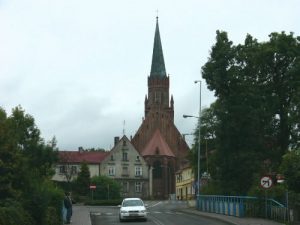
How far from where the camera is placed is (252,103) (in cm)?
4628

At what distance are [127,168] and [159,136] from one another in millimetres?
13008

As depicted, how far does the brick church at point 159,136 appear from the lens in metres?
122

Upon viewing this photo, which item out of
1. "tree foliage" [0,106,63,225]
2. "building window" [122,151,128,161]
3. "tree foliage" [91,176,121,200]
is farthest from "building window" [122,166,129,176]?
"tree foliage" [0,106,63,225]

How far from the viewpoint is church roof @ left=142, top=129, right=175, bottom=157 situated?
12319 cm

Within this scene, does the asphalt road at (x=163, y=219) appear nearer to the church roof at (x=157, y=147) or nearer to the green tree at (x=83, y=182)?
the green tree at (x=83, y=182)

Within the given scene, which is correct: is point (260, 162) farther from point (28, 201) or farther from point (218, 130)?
point (28, 201)

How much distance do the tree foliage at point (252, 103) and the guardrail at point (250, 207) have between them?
3.50m

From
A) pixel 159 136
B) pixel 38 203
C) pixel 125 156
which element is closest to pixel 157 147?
pixel 159 136

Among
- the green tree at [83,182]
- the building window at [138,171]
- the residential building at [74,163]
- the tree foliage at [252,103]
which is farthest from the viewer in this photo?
the building window at [138,171]

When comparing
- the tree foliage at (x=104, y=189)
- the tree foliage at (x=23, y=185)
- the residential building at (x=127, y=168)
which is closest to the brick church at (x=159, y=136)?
the residential building at (x=127, y=168)

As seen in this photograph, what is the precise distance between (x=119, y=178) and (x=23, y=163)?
86982 mm

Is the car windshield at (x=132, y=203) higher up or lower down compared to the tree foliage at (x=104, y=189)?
lower down

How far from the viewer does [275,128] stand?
161ft

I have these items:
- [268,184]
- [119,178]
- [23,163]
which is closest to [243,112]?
[268,184]
